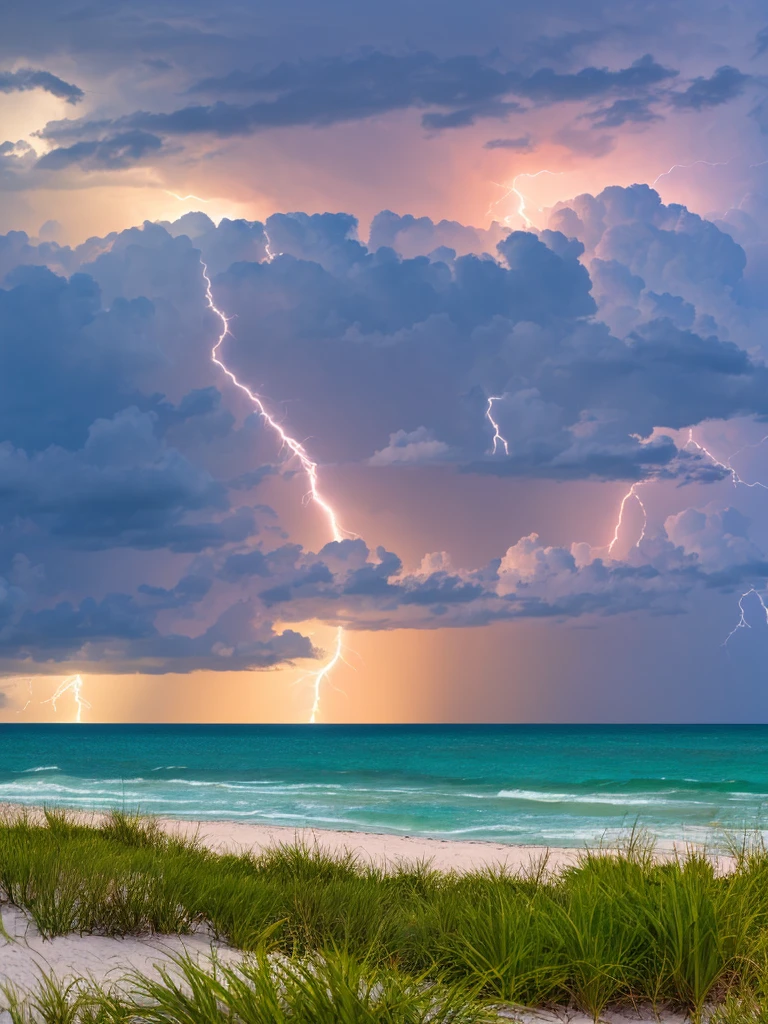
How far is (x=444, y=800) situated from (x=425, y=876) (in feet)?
86.0

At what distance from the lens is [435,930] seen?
6.52 m

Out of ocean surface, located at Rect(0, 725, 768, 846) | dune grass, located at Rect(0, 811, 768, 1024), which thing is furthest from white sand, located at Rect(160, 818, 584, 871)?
dune grass, located at Rect(0, 811, 768, 1024)

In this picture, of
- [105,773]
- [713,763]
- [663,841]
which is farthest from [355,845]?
[713,763]

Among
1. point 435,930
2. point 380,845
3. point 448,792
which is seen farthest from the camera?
point 448,792

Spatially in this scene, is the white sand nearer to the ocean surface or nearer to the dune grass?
the ocean surface

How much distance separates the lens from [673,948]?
18.3 ft

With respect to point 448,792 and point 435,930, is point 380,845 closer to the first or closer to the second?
point 435,930

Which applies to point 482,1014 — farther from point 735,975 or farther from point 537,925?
point 735,975

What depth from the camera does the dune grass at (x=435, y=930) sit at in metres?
4.56

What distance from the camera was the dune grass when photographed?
4562mm

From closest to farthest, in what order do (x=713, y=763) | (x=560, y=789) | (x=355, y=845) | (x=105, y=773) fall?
(x=355, y=845), (x=560, y=789), (x=105, y=773), (x=713, y=763)

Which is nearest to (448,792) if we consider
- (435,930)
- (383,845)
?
(383,845)

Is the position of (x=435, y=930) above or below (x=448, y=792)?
above

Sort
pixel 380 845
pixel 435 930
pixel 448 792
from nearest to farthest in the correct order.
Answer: pixel 435 930
pixel 380 845
pixel 448 792
